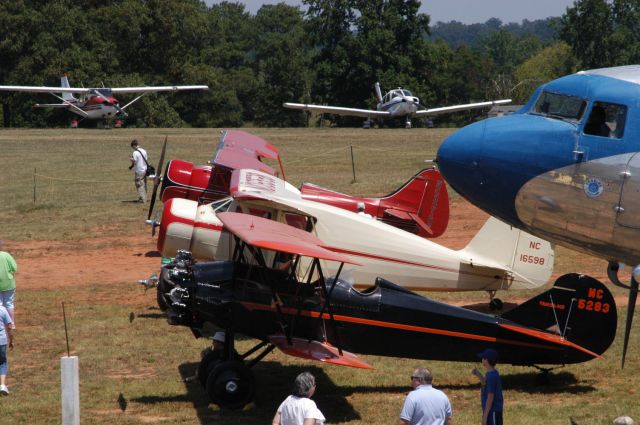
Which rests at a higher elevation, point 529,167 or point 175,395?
point 529,167

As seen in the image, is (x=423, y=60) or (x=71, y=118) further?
(x=423, y=60)

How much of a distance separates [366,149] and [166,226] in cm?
2916

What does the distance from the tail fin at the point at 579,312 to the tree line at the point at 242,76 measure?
215ft

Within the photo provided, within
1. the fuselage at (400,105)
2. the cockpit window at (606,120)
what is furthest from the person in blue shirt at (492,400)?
the fuselage at (400,105)

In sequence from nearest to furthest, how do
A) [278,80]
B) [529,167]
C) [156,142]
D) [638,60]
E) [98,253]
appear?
[529,167] < [98,253] < [156,142] < [638,60] < [278,80]

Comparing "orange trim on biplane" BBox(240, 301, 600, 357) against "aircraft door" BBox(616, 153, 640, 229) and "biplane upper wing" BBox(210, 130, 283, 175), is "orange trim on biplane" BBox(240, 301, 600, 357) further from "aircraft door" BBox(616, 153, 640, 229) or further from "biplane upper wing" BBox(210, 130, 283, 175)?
"biplane upper wing" BBox(210, 130, 283, 175)

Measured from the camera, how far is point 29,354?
48.4 feet

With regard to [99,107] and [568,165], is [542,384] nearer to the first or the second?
[568,165]

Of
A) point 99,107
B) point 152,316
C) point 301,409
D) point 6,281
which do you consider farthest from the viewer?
point 99,107

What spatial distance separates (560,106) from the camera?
9211 millimetres

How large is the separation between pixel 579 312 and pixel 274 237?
3.97 meters

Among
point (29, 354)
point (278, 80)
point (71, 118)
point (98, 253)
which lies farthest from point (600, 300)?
point (278, 80)

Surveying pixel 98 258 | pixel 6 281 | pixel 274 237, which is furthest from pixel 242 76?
pixel 274 237

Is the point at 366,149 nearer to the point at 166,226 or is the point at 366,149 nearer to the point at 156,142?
the point at 156,142
